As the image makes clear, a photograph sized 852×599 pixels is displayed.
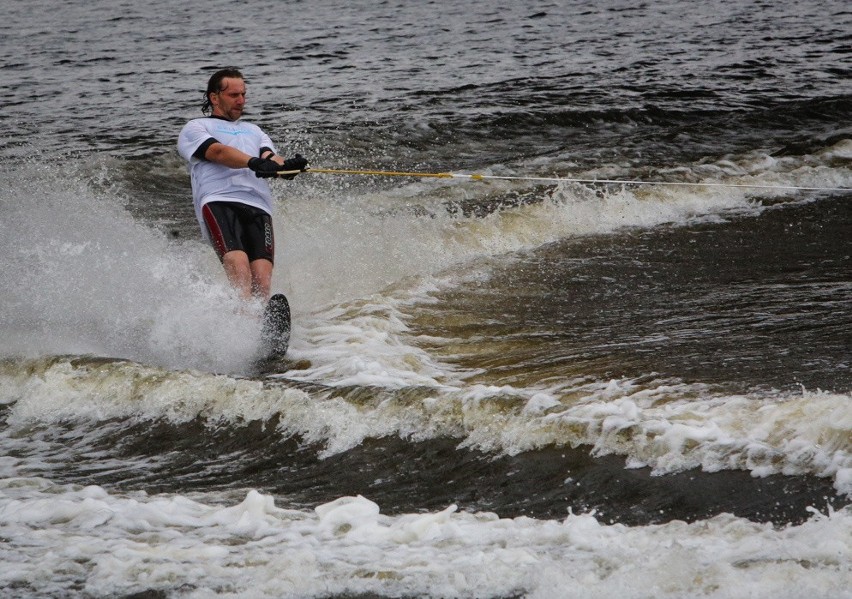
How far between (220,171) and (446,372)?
2173mm

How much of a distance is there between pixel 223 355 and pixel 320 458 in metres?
1.92

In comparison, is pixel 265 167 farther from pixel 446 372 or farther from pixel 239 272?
pixel 446 372

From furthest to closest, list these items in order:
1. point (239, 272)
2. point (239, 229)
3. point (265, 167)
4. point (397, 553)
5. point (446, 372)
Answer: point (239, 229) < point (239, 272) < point (265, 167) < point (446, 372) < point (397, 553)

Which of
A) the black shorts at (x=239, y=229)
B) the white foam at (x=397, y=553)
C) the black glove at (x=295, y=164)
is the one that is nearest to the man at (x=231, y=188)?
the black shorts at (x=239, y=229)

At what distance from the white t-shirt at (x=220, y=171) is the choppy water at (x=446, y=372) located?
2.15 feet

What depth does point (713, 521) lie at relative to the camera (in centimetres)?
417

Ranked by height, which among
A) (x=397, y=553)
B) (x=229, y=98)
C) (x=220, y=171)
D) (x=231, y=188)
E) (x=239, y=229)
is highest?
(x=229, y=98)

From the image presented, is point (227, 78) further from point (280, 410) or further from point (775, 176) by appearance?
point (775, 176)

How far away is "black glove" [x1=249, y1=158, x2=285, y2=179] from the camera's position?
6973 millimetres

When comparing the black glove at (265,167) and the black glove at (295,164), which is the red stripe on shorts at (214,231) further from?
the black glove at (295,164)

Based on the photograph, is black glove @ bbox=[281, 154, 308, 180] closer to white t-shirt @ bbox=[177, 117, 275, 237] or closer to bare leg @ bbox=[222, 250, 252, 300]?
white t-shirt @ bbox=[177, 117, 275, 237]

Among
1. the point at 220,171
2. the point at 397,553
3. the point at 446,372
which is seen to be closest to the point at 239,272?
the point at 220,171

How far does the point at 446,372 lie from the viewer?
22.3 feet

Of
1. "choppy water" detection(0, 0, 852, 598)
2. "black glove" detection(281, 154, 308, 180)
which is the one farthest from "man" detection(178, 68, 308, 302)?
"choppy water" detection(0, 0, 852, 598)
